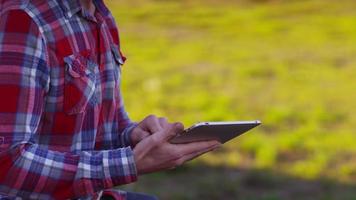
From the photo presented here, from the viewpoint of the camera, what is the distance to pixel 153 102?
6559 millimetres

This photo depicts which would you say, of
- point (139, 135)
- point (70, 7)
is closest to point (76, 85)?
point (70, 7)

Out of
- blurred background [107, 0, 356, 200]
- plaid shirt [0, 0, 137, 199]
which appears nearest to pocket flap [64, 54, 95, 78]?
plaid shirt [0, 0, 137, 199]

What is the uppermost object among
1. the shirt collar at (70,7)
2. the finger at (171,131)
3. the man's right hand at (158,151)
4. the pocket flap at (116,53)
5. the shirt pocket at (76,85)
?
the shirt collar at (70,7)

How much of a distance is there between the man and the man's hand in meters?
0.17

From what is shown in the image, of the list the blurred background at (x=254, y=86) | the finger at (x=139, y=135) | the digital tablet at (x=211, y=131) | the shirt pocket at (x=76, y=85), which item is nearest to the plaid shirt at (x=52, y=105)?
the shirt pocket at (x=76, y=85)

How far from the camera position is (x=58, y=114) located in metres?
1.56

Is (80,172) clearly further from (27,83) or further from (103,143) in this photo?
(103,143)

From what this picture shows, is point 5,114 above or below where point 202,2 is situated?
below

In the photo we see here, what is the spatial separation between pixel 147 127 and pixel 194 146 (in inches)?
10.7

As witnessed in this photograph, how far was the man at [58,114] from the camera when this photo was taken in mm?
1474

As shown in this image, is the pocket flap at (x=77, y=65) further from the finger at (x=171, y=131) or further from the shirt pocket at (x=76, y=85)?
the finger at (x=171, y=131)

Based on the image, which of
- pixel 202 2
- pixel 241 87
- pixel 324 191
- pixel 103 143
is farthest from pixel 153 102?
pixel 202 2

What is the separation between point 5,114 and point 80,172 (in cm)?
18

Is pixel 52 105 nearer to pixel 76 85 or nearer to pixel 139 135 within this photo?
pixel 76 85
